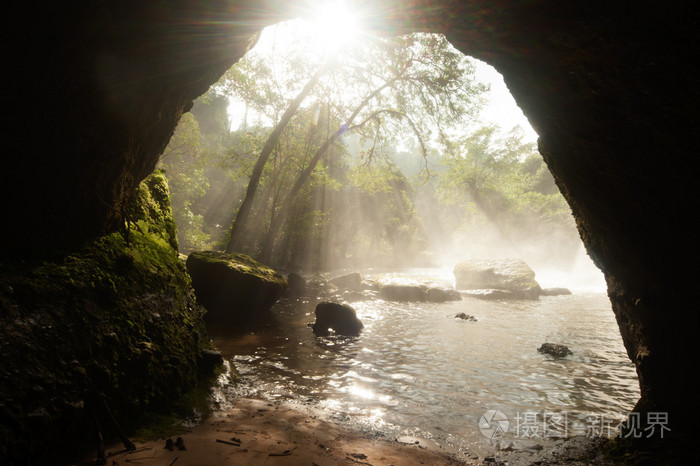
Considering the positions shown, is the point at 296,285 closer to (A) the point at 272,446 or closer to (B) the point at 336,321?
(B) the point at 336,321

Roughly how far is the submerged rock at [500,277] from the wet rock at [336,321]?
11.5 m

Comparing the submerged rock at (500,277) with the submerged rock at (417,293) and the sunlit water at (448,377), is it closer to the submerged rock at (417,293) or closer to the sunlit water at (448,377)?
the submerged rock at (417,293)

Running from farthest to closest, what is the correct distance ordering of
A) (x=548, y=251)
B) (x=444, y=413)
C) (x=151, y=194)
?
1. (x=548, y=251)
2. (x=151, y=194)
3. (x=444, y=413)

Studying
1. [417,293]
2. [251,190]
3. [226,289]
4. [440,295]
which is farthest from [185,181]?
[440,295]

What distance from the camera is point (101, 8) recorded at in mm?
2947

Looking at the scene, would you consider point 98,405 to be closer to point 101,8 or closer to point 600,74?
point 101,8

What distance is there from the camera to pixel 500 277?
1809 cm

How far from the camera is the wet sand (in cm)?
263

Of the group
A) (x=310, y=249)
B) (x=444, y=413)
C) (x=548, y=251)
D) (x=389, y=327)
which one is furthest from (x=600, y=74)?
(x=548, y=251)

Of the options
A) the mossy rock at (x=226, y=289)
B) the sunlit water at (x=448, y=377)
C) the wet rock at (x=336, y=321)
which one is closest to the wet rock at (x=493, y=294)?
the sunlit water at (x=448, y=377)

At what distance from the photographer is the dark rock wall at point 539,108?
2.49m

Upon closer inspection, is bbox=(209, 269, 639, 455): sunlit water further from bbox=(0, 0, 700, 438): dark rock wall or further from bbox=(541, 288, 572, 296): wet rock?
bbox=(541, 288, 572, 296): wet rock

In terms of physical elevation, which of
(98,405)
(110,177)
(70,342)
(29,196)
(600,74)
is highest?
(600,74)

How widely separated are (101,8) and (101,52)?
0.38m
